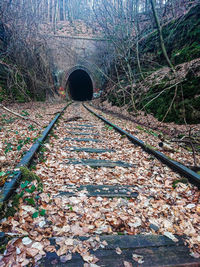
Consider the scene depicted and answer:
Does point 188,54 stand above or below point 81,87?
below

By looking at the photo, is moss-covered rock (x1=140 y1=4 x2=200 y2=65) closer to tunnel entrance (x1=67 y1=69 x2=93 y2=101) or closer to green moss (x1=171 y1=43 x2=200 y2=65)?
green moss (x1=171 y1=43 x2=200 y2=65)

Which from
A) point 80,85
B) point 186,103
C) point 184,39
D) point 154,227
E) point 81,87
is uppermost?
point 80,85

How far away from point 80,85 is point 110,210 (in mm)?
33050

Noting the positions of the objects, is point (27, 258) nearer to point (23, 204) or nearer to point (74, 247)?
point (74, 247)

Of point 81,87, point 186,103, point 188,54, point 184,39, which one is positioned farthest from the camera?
point 81,87

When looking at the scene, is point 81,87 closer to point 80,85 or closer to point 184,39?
point 80,85

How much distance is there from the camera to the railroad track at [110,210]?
1596 mm

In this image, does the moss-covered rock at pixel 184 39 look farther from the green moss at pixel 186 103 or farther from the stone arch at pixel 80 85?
the stone arch at pixel 80 85

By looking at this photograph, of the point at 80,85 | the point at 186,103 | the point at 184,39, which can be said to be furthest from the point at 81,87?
the point at 186,103

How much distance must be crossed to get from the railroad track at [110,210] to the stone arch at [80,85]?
2301 cm

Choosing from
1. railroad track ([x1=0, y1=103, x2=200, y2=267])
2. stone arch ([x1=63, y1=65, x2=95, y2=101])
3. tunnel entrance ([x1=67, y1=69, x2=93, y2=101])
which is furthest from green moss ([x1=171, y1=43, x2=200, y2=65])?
tunnel entrance ([x1=67, y1=69, x2=93, y2=101])

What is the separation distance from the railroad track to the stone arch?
23007mm

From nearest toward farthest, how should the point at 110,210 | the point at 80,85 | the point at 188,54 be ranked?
the point at 110,210
the point at 188,54
the point at 80,85

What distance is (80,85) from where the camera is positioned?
3338 cm
